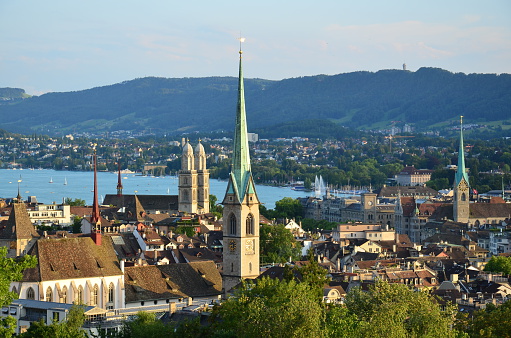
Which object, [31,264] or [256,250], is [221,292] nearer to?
[256,250]

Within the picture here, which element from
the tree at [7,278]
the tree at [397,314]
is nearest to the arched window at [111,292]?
the tree at [397,314]

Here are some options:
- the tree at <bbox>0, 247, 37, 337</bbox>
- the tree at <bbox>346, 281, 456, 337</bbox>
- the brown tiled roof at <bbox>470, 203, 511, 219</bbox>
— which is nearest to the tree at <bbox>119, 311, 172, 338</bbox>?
the tree at <bbox>346, 281, 456, 337</bbox>

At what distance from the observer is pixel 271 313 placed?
27.8m

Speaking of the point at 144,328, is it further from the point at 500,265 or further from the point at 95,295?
the point at 500,265

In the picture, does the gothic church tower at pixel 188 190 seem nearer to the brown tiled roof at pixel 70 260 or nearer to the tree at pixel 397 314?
the brown tiled roof at pixel 70 260

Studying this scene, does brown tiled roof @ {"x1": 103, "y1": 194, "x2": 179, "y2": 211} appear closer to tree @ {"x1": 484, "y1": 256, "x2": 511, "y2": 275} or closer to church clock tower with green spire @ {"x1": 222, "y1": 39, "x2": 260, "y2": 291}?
tree @ {"x1": 484, "y1": 256, "x2": 511, "y2": 275}

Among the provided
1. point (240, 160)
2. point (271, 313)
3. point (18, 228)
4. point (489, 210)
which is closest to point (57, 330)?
point (271, 313)

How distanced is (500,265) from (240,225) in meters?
17.2

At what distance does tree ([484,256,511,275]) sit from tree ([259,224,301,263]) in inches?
345

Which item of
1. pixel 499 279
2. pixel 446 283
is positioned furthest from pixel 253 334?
pixel 499 279

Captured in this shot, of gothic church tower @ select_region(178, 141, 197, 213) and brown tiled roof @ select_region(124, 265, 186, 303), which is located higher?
gothic church tower @ select_region(178, 141, 197, 213)

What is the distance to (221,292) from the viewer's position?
41375 millimetres

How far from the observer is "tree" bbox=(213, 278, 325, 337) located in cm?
2698

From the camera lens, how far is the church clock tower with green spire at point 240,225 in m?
41.6
